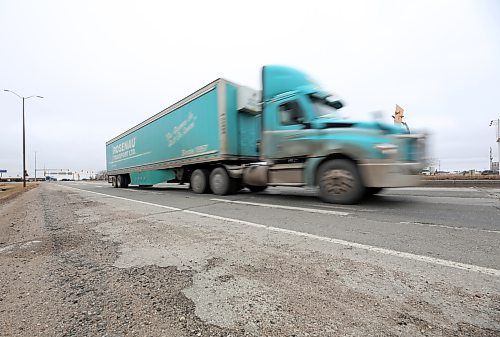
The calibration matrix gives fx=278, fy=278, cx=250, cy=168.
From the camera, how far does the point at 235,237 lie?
3.77 meters

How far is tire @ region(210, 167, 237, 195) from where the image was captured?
9602mm

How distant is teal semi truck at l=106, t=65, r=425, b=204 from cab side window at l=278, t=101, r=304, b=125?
3 centimetres

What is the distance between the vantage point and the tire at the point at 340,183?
6.16 metres

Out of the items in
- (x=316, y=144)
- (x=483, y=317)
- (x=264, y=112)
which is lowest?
(x=483, y=317)

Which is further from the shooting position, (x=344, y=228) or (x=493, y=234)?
(x=344, y=228)

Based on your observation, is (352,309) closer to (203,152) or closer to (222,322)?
(222,322)

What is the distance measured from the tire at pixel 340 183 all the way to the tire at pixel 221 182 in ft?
12.5

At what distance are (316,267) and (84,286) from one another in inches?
79.5

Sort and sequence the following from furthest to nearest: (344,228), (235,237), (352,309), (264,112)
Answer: (264,112)
(344,228)
(235,237)
(352,309)

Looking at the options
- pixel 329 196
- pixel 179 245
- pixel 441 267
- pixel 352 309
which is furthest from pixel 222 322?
pixel 329 196

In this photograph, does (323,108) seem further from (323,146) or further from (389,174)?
(389,174)

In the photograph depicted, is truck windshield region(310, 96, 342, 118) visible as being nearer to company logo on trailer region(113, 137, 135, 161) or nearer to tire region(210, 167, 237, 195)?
tire region(210, 167, 237, 195)

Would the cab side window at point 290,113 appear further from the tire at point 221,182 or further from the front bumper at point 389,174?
the tire at point 221,182

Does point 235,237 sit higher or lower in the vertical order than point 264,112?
lower
